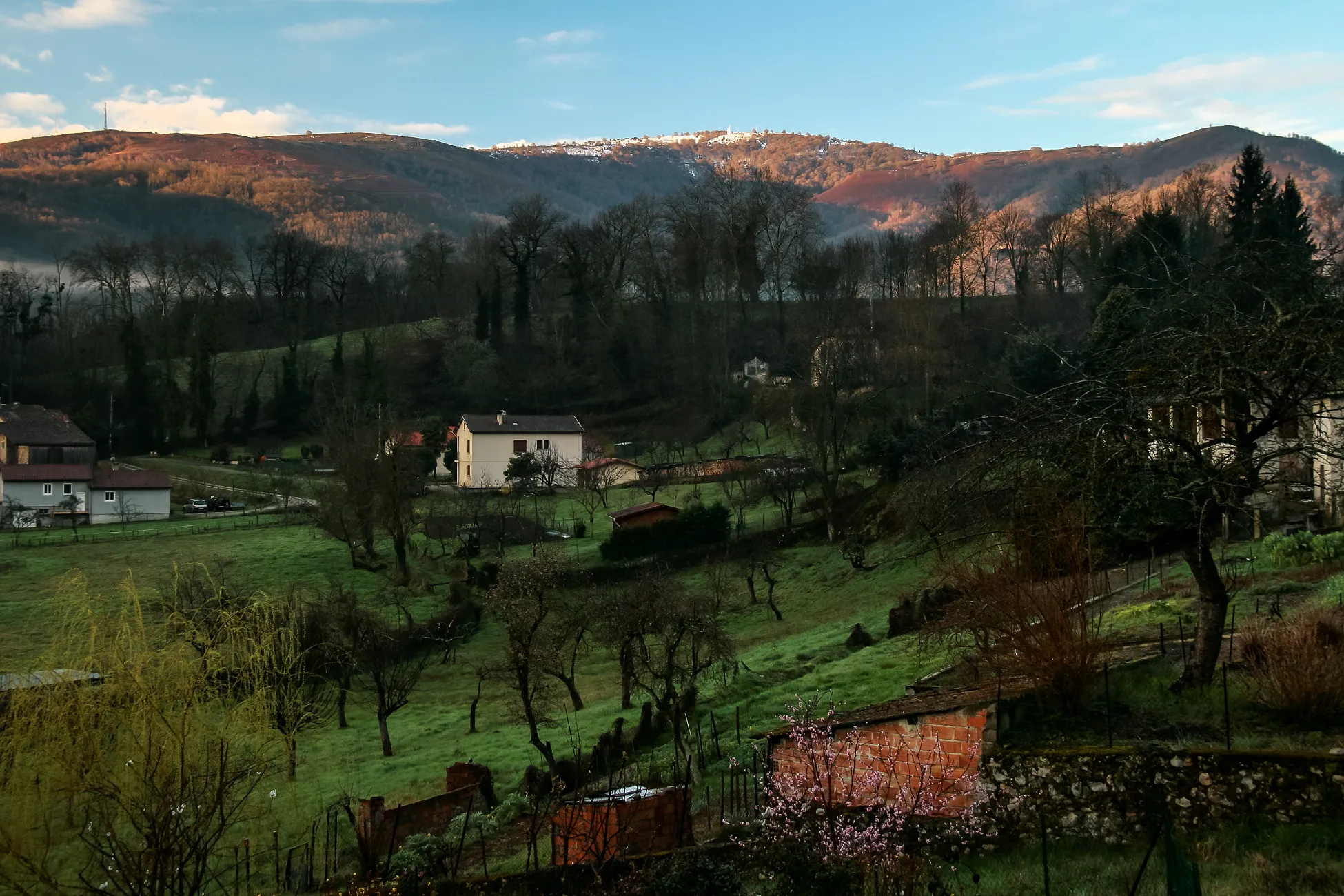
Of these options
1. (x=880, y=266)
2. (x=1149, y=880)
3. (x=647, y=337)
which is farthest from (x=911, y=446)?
(x=880, y=266)

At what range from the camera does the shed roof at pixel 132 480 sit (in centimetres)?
5716

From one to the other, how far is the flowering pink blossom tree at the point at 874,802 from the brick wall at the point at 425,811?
4494 mm

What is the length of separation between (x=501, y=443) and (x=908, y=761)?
57698mm

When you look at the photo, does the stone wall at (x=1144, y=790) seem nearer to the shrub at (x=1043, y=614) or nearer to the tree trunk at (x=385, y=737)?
the shrub at (x=1043, y=614)

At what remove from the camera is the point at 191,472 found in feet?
214

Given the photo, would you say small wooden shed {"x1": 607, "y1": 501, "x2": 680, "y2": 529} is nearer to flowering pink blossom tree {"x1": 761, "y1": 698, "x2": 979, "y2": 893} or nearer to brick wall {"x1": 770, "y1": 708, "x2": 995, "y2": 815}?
flowering pink blossom tree {"x1": 761, "y1": 698, "x2": 979, "y2": 893}

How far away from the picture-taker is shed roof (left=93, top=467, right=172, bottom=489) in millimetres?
57156

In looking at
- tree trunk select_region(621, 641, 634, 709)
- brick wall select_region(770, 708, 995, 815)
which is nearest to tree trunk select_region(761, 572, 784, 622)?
tree trunk select_region(621, 641, 634, 709)

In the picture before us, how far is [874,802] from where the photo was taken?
9438 millimetres

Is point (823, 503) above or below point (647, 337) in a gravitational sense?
below

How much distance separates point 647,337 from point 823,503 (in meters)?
35.9

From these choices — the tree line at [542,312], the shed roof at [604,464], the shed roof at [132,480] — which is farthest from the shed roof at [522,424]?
the shed roof at [132,480]

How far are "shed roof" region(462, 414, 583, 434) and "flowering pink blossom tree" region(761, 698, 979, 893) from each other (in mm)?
56531

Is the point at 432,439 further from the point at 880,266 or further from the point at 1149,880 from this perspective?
the point at 1149,880
